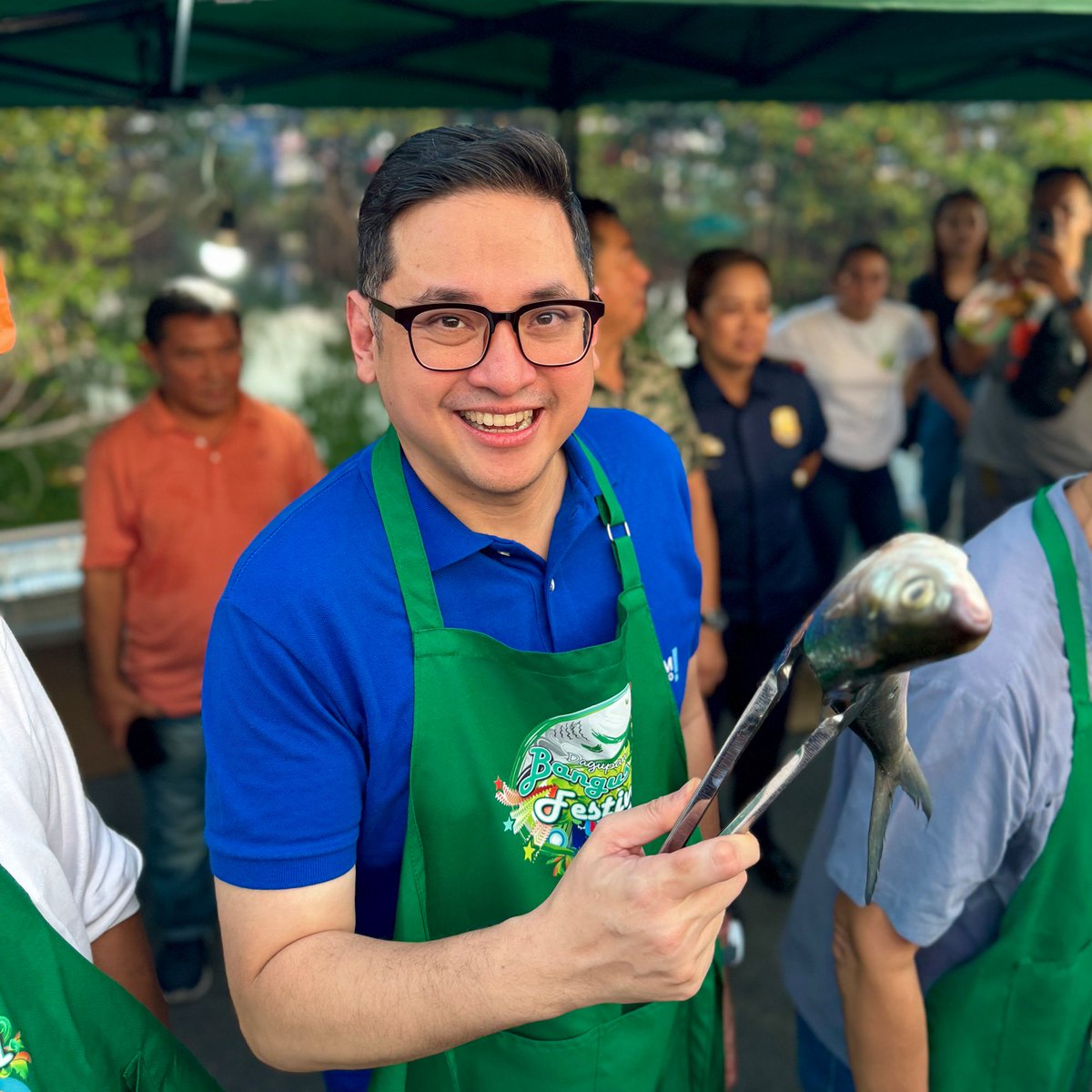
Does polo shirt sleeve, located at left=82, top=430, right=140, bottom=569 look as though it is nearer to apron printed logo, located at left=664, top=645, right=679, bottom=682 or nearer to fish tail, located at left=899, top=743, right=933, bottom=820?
apron printed logo, located at left=664, top=645, right=679, bottom=682

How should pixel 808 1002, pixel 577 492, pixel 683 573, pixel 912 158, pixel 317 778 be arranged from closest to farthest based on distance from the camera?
pixel 317 778 < pixel 577 492 < pixel 683 573 < pixel 808 1002 < pixel 912 158

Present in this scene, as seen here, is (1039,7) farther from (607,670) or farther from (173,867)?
(173,867)

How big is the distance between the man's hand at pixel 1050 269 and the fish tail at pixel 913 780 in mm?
2994

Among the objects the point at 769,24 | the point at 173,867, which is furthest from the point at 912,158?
the point at 173,867

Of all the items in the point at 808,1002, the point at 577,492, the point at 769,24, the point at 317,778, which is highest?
the point at 769,24

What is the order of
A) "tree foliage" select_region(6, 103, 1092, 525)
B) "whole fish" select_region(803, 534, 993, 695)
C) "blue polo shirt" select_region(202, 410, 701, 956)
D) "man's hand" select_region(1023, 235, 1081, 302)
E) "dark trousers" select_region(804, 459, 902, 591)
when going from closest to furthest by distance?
"whole fish" select_region(803, 534, 993, 695)
"blue polo shirt" select_region(202, 410, 701, 956)
"man's hand" select_region(1023, 235, 1081, 302)
"dark trousers" select_region(804, 459, 902, 591)
"tree foliage" select_region(6, 103, 1092, 525)

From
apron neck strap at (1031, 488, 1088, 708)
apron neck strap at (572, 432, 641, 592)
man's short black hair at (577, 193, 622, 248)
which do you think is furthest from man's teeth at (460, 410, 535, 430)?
man's short black hair at (577, 193, 622, 248)

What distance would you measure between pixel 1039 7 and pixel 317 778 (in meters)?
1.91

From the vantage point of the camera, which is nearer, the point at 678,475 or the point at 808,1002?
the point at 678,475

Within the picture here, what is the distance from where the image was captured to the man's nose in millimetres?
1105

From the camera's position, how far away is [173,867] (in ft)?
9.34

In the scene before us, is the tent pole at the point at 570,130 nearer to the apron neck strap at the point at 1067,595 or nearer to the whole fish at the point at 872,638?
the apron neck strap at the point at 1067,595

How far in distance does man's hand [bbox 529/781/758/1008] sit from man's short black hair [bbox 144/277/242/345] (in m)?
2.33

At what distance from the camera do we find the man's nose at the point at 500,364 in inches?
43.5
